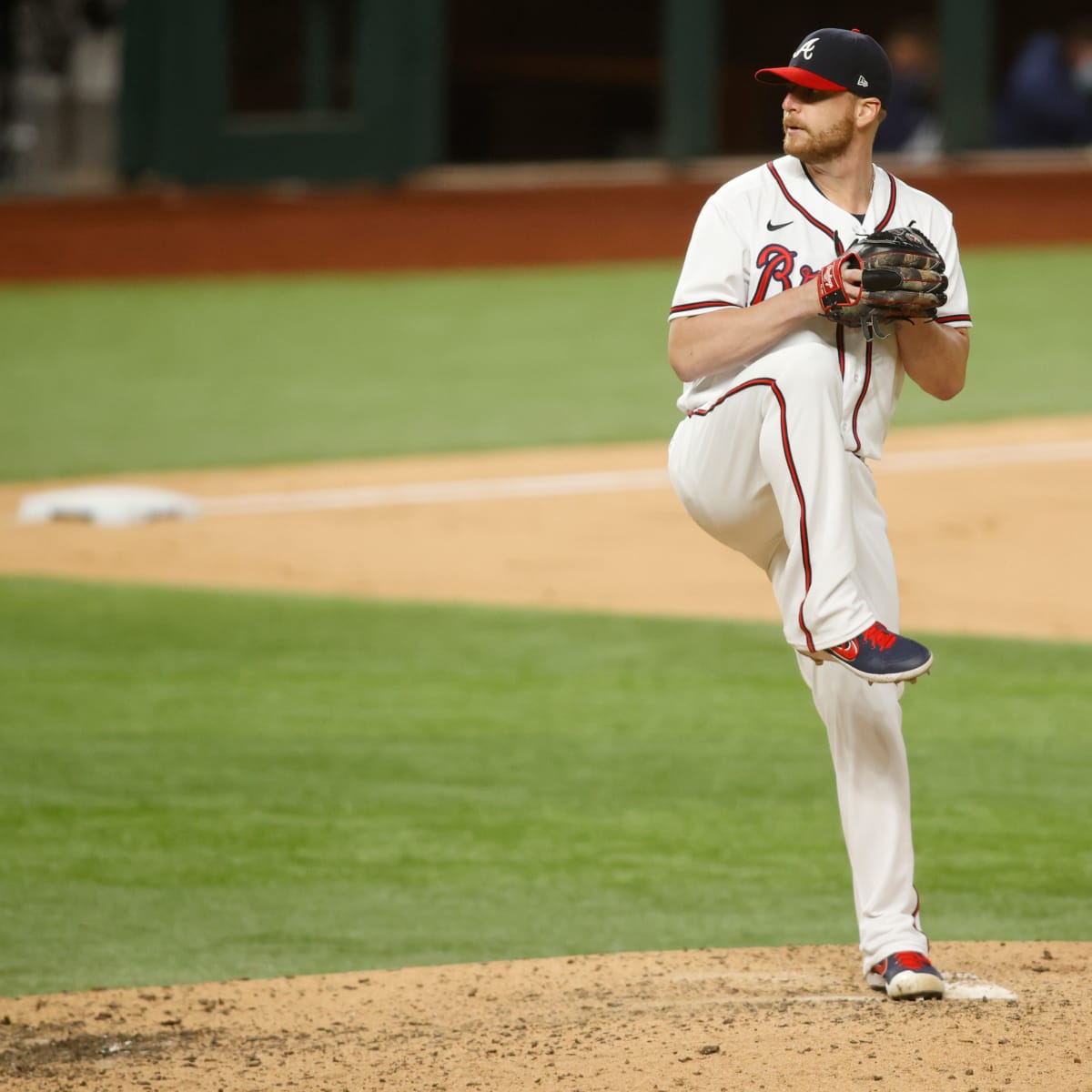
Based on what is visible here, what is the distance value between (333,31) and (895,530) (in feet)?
35.9

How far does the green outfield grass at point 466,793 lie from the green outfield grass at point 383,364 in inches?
184

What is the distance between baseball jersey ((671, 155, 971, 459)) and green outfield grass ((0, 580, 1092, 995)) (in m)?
1.29

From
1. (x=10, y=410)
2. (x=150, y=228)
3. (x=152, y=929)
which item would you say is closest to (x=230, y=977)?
(x=152, y=929)

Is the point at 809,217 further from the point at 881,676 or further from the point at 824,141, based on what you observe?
the point at 881,676

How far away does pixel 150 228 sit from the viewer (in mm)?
17719

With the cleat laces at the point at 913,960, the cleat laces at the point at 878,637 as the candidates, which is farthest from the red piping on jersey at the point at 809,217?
the cleat laces at the point at 913,960

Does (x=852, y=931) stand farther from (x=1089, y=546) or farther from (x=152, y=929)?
(x=1089, y=546)

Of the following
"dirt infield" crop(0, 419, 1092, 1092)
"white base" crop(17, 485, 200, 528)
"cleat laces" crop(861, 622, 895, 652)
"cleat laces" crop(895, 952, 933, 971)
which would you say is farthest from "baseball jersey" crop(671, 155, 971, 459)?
"white base" crop(17, 485, 200, 528)

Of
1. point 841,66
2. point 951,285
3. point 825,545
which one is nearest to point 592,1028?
point 825,545

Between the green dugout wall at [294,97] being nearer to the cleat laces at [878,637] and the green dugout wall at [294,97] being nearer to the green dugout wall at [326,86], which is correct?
the green dugout wall at [326,86]

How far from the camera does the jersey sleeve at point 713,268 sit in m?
3.57

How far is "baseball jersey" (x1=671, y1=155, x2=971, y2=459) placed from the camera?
358cm

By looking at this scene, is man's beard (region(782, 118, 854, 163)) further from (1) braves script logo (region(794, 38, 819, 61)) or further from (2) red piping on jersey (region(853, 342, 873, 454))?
(2) red piping on jersey (region(853, 342, 873, 454))

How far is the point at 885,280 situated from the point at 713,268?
337mm
